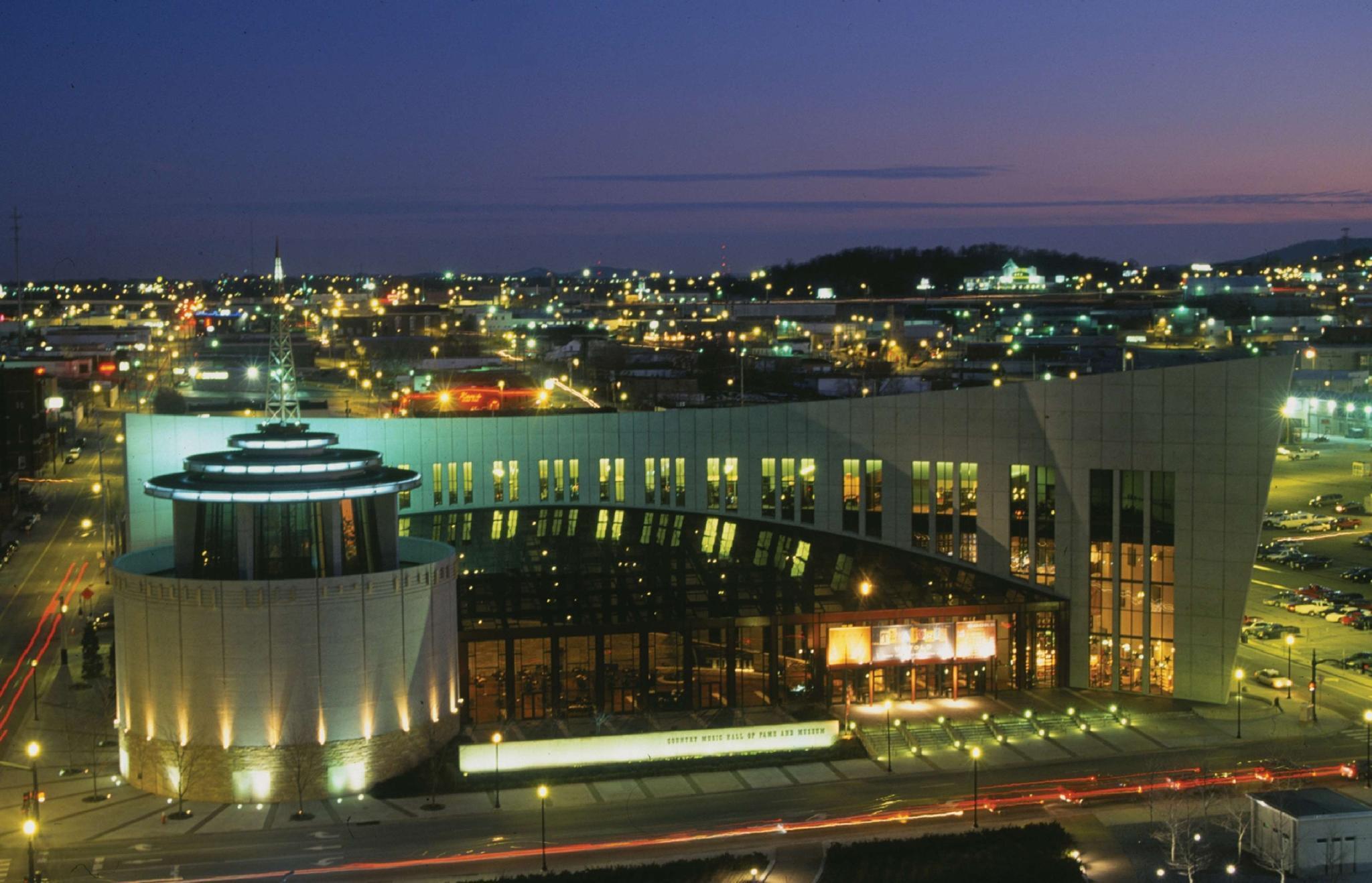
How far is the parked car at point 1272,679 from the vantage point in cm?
6094

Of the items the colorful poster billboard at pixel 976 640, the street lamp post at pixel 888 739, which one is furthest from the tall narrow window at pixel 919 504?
the street lamp post at pixel 888 739

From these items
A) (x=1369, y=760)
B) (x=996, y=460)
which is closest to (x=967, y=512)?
(x=996, y=460)

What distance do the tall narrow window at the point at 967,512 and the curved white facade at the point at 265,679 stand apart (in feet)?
80.5

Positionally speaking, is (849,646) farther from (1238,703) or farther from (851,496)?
(1238,703)

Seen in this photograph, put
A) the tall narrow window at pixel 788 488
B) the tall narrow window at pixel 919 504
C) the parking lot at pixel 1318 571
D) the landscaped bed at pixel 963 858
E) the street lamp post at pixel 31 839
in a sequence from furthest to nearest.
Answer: the tall narrow window at pixel 788 488 < the parking lot at pixel 1318 571 < the tall narrow window at pixel 919 504 < the landscaped bed at pixel 963 858 < the street lamp post at pixel 31 839

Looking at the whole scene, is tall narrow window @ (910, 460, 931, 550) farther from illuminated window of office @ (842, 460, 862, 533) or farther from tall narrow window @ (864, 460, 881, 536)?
illuminated window of office @ (842, 460, 862, 533)

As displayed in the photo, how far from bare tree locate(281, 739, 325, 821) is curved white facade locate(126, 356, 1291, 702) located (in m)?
21.5

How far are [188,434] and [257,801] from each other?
81.0 ft

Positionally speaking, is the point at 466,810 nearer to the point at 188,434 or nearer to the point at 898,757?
the point at 898,757

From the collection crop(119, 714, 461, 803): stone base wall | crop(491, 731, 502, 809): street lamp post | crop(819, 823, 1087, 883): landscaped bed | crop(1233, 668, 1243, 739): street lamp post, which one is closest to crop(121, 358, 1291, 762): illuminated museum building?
crop(1233, 668, 1243, 739): street lamp post

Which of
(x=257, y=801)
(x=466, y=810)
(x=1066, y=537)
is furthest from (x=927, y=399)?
(x=257, y=801)

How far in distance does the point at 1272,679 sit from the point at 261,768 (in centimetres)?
4125

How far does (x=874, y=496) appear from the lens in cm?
6500

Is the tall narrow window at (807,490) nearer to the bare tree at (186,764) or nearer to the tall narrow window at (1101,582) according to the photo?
the tall narrow window at (1101,582)
